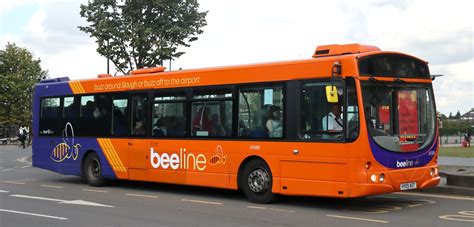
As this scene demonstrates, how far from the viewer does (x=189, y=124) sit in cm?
1286

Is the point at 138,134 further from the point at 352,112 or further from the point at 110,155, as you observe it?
the point at 352,112

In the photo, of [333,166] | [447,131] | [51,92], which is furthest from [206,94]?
[447,131]

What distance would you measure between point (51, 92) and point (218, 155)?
712 cm

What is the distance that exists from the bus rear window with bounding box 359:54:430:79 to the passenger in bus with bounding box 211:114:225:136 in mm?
3519

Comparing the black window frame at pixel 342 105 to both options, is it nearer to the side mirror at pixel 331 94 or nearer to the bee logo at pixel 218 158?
the side mirror at pixel 331 94

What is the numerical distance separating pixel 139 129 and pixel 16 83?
55022mm

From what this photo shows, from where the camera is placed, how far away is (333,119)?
10.1 m

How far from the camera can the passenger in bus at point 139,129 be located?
14055 millimetres

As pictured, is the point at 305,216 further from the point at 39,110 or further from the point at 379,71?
the point at 39,110

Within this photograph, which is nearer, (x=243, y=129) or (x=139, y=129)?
(x=243, y=129)

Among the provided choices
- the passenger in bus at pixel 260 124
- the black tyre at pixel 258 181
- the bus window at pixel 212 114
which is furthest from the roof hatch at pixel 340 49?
the black tyre at pixel 258 181

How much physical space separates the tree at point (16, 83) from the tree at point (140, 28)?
42.8m

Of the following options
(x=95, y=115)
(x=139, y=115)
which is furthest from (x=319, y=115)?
(x=95, y=115)

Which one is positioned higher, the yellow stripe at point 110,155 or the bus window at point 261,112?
the bus window at point 261,112
